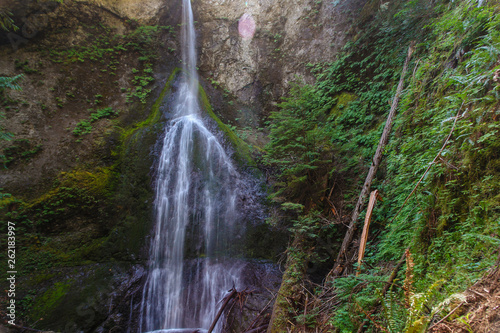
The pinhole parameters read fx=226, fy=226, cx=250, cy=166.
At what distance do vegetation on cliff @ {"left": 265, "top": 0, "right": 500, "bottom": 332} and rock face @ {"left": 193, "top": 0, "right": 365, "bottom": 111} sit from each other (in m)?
3.63

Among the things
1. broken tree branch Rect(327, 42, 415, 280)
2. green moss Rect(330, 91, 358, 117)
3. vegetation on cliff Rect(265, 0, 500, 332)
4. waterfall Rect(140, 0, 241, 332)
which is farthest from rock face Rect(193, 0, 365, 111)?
broken tree branch Rect(327, 42, 415, 280)

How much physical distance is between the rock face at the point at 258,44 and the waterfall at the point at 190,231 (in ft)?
14.6

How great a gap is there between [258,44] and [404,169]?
436 inches

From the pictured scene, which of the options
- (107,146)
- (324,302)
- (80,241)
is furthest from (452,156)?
(107,146)

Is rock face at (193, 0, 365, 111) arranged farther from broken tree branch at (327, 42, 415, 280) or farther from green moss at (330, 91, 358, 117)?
broken tree branch at (327, 42, 415, 280)

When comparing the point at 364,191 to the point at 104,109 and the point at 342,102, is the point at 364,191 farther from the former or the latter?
the point at 104,109

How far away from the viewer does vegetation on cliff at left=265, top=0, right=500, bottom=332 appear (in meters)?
2.09

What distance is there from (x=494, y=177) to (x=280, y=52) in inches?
455

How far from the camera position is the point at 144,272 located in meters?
6.66

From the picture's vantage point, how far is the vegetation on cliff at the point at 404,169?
209 centimetres

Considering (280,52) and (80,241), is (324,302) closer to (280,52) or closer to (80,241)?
(80,241)

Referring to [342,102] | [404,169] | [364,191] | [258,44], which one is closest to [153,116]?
[258,44]

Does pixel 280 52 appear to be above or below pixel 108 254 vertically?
above

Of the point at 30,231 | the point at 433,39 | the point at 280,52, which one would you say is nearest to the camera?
the point at 433,39
